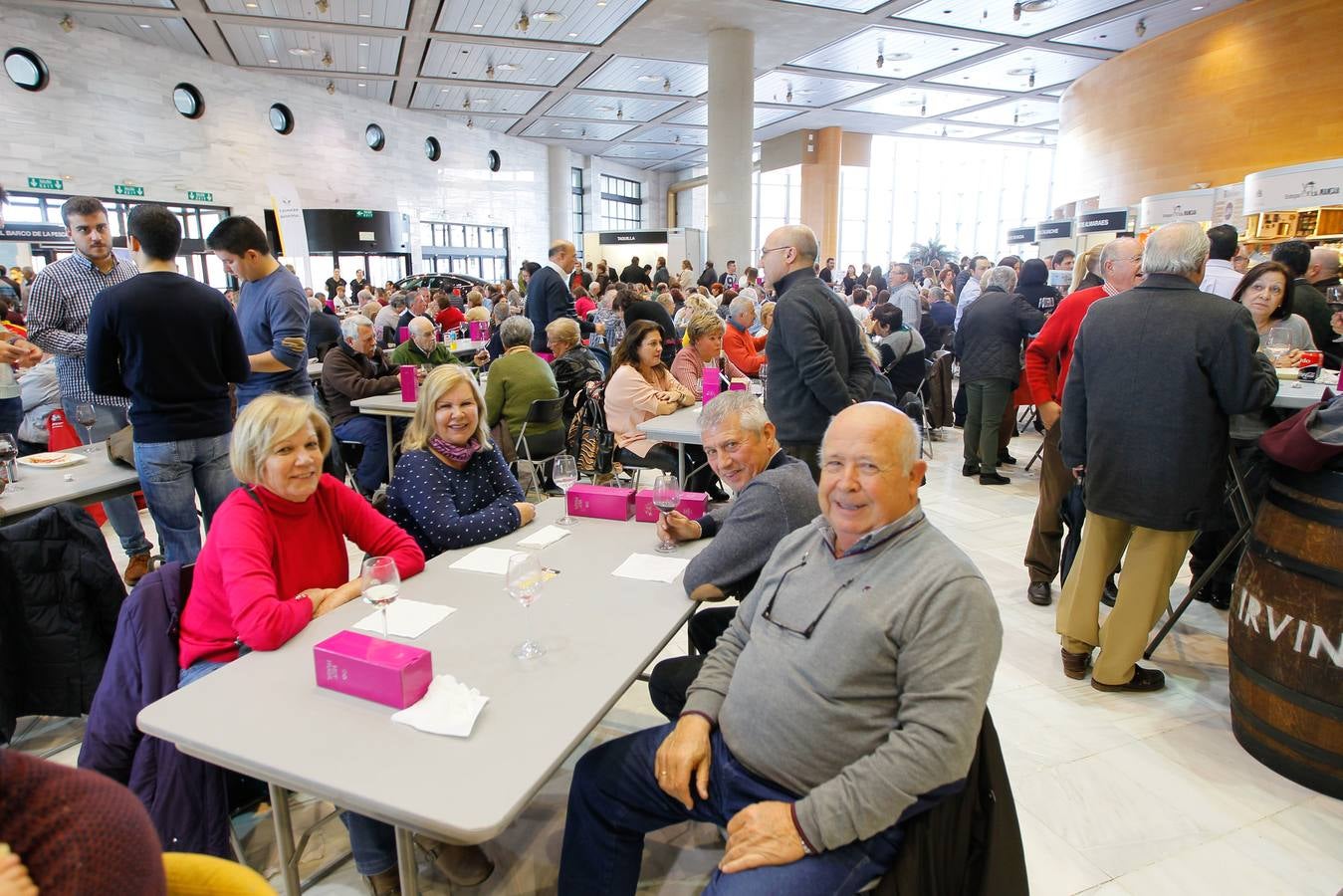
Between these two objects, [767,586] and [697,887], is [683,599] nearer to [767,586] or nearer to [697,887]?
[767,586]

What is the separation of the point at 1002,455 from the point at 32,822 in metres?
6.67

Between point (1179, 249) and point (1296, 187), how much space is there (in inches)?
289

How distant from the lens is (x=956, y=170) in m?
23.3

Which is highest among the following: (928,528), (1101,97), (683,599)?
(1101,97)

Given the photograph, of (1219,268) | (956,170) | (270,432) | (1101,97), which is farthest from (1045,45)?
(270,432)

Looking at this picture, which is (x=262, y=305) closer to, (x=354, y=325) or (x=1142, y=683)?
(x=354, y=325)

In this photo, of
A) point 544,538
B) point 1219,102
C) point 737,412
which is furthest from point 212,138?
point 1219,102

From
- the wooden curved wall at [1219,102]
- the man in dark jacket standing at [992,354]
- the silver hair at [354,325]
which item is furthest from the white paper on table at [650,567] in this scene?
the wooden curved wall at [1219,102]

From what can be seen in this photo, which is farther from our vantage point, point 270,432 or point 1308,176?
point 1308,176

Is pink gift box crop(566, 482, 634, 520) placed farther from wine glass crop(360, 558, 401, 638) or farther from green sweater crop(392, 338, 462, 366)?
green sweater crop(392, 338, 462, 366)

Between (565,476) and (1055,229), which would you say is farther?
(1055,229)

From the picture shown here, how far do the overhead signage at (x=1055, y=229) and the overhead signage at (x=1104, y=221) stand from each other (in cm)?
116

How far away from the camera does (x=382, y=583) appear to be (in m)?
1.67

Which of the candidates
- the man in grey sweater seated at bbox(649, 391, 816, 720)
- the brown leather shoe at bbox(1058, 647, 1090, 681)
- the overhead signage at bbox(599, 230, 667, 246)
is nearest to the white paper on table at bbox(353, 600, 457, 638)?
the man in grey sweater seated at bbox(649, 391, 816, 720)
